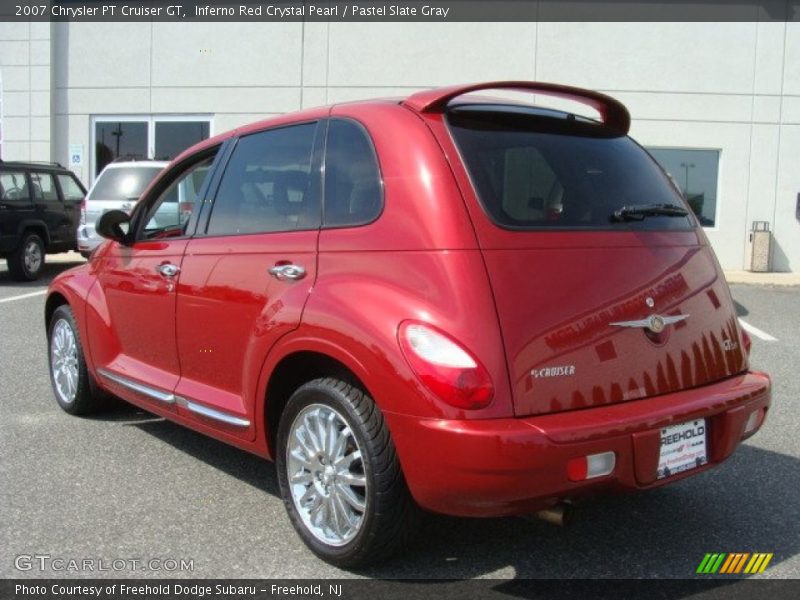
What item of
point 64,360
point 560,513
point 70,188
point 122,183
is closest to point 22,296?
point 122,183

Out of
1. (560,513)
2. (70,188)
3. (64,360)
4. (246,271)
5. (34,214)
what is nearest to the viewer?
(560,513)

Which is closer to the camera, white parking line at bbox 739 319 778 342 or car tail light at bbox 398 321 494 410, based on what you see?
car tail light at bbox 398 321 494 410

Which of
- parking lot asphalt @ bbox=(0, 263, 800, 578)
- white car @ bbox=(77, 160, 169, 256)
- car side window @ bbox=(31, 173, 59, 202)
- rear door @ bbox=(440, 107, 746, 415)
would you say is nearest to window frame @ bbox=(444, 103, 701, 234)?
rear door @ bbox=(440, 107, 746, 415)

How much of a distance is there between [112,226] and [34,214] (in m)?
9.16

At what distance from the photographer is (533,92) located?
3.46m

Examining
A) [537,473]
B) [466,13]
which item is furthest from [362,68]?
[537,473]

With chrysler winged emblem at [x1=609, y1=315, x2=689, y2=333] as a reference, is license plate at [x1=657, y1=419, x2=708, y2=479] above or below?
below

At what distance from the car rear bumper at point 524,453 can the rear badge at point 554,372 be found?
13 cm

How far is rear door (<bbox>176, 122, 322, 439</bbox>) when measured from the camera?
10.6 ft

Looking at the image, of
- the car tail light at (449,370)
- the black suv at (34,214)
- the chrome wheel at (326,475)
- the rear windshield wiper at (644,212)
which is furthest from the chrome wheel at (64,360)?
the black suv at (34,214)

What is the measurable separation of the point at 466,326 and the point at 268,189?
142 centimetres

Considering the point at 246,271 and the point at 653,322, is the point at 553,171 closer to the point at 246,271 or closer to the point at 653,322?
the point at 653,322

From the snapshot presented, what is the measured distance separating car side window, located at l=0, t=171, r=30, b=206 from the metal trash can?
12.9m

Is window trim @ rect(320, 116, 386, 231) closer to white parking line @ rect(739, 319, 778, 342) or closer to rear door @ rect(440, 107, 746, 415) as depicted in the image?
rear door @ rect(440, 107, 746, 415)
